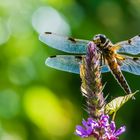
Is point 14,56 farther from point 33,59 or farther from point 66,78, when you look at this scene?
point 66,78

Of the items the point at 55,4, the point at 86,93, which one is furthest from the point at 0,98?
the point at 86,93

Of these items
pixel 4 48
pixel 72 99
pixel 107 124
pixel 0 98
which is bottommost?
pixel 72 99

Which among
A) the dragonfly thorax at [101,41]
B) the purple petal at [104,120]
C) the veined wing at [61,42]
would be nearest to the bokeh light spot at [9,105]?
the veined wing at [61,42]

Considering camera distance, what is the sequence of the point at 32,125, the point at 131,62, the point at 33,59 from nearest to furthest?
the point at 131,62 → the point at 32,125 → the point at 33,59

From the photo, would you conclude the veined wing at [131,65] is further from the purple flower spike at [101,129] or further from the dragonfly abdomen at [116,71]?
the purple flower spike at [101,129]

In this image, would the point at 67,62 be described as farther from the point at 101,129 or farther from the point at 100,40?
the point at 101,129

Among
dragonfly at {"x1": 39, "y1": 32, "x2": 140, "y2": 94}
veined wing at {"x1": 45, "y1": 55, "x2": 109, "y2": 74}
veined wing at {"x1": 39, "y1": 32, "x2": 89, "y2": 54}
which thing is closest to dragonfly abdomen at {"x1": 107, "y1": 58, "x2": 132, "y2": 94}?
dragonfly at {"x1": 39, "y1": 32, "x2": 140, "y2": 94}

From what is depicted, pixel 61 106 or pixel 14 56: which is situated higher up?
pixel 14 56
